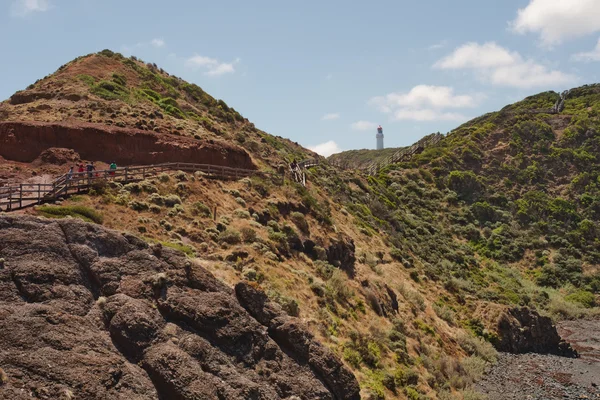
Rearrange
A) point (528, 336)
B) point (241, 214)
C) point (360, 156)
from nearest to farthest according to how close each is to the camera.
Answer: point (241, 214)
point (528, 336)
point (360, 156)

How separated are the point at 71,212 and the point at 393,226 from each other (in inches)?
1400

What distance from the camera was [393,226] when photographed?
50156mm

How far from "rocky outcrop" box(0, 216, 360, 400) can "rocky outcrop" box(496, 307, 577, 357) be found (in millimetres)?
22357

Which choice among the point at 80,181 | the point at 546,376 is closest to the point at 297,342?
the point at 80,181

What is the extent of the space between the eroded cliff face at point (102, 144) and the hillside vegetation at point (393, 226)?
2801 mm

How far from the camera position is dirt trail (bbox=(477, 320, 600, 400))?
2639 cm

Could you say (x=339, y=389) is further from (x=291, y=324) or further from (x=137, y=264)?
(x=137, y=264)

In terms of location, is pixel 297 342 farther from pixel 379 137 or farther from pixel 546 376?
pixel 379 137

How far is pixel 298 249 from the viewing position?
28.5 meters

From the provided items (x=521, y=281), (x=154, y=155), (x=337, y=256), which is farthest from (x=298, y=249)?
(x=521, y=281)

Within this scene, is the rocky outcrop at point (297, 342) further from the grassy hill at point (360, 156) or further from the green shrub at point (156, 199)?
the grassy hill at point (360, 156)

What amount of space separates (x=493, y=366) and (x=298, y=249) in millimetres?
13906

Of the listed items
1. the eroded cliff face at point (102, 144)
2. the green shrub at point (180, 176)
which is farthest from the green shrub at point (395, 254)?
the green shrub at point (180, 176)

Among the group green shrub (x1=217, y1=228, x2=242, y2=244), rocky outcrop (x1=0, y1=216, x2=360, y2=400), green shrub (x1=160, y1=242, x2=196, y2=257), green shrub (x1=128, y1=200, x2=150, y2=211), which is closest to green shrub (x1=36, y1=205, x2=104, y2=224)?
green shrub (x1=128, y1=200, x2=150, y2=211)
